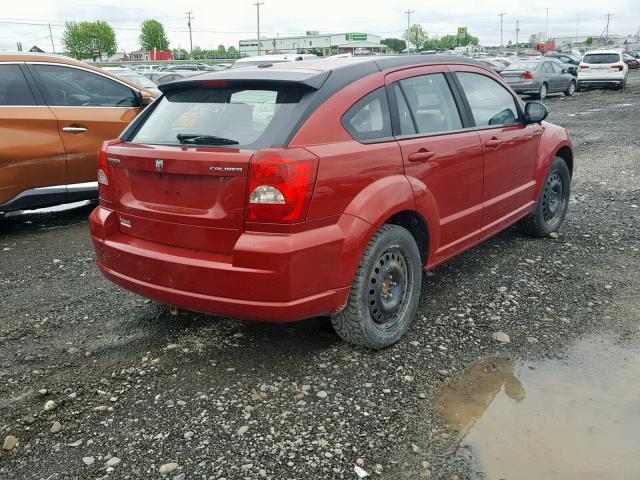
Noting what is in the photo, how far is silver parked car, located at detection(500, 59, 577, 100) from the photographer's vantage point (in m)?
22.2

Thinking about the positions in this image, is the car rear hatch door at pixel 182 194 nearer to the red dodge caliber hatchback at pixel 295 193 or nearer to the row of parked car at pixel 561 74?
the red dodge caliber hatchback at pixel 295 193

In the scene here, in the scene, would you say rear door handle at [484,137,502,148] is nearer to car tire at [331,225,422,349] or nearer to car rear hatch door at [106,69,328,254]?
car tire at [331,225,422,349]

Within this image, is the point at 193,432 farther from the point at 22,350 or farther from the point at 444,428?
the point at 22,350

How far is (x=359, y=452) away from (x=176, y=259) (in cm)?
137

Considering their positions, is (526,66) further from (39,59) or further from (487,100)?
(39,59)

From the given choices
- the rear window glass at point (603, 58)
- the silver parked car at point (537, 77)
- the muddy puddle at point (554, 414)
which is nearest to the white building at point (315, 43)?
the rear window glass at point (603, 58)

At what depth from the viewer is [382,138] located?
360 centimetres

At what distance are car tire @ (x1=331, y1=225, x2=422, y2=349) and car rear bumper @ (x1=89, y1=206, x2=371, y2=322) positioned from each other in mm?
135

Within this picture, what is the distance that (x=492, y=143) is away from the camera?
4.55m

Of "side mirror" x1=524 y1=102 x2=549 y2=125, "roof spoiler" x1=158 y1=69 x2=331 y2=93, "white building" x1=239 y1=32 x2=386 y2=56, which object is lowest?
"side mirror" x1=524 y1=102 x2=549 y2=125

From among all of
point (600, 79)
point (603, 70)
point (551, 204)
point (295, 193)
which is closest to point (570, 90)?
point (600, 79)

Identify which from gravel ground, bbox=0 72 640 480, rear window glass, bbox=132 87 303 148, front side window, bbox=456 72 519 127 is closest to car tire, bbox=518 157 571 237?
gravel ground, bbox=0 72 640 480

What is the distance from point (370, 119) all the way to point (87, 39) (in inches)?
5141

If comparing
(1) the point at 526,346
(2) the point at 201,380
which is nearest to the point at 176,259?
(2) the point at 201,380
